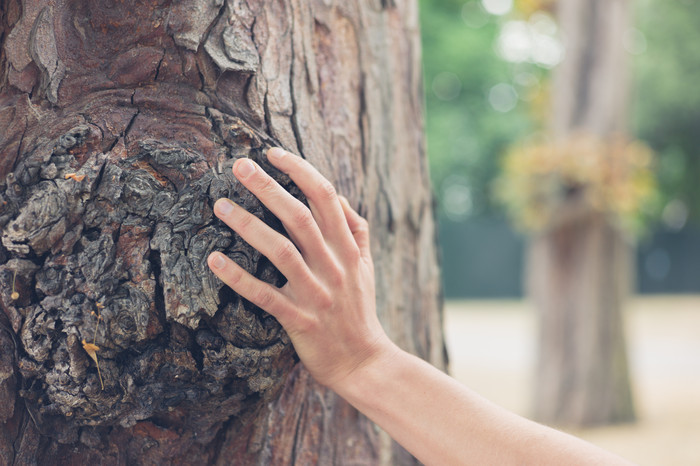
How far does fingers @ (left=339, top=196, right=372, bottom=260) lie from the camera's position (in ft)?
3.77

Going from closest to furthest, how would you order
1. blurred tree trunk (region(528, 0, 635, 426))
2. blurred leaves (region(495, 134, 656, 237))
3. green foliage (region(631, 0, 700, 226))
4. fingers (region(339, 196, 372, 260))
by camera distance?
fingers (region(339, 196, 372, 260)), blurred leaves (region(495, 134, 656, 237)), blurred tree trunk (region(528, 0, 635, 426)), green foliage (region(631, 0, 700, 226))

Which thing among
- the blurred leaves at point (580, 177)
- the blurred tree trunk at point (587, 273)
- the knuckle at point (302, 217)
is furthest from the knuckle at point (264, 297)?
the blurred tree trunk at point (587, 273)

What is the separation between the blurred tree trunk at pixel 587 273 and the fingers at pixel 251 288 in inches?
180

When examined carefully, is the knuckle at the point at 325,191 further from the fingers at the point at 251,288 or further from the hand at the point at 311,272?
the fingers at the point at 251,288

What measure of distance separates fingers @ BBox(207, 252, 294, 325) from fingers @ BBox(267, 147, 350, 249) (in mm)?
129

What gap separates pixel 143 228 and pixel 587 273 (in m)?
4.78

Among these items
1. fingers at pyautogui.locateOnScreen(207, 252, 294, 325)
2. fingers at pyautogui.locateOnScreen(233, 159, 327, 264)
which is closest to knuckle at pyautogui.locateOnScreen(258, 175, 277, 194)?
fingers at pyautogui.locateOnScreen(233, 159, 327, 264)

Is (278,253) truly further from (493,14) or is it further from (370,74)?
(493,14)

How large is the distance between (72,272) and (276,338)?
1.04 ft

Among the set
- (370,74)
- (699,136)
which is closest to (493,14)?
(699,136)

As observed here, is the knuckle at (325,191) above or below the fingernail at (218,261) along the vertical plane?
above

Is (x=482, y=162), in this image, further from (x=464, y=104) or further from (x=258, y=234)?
(x=258, y=234)

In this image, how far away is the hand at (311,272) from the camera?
98 centimetres

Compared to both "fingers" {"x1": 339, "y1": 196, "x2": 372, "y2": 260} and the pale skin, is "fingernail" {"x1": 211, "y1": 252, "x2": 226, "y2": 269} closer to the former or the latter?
the pale skin
